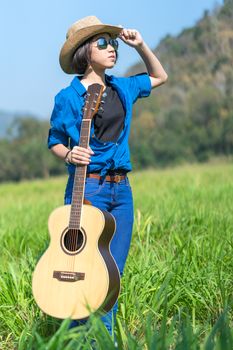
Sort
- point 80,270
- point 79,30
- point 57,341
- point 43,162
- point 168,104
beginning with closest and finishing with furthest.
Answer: point 57,341 < point 80,270 < point 79,30 < point 43,162 < point 168,104

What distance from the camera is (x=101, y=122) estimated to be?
3451 millimetres

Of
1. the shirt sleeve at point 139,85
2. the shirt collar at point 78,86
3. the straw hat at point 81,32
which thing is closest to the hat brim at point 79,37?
the straw hat at point 81,32

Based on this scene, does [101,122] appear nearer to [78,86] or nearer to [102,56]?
[78,86]

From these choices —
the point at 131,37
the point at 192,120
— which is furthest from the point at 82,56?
the point at 192,120

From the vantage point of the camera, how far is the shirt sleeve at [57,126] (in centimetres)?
343

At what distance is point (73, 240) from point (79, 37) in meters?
1.01

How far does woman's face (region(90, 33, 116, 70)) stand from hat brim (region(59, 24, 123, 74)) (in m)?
0.04

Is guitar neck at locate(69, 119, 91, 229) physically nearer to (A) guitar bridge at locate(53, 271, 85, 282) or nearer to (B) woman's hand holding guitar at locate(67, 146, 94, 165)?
(B) woman's hand holding guitar at locate(67, 146, 94, 165)

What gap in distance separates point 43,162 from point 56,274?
61.9 m

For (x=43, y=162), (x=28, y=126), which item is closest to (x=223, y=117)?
(x=43, y=162)

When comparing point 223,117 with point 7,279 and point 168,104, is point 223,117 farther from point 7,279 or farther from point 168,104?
point 7,279

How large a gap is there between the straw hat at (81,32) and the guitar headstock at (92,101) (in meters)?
0.28

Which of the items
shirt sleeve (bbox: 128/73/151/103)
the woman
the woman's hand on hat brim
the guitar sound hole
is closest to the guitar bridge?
the guitar sound hole

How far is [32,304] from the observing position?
12.2ft
